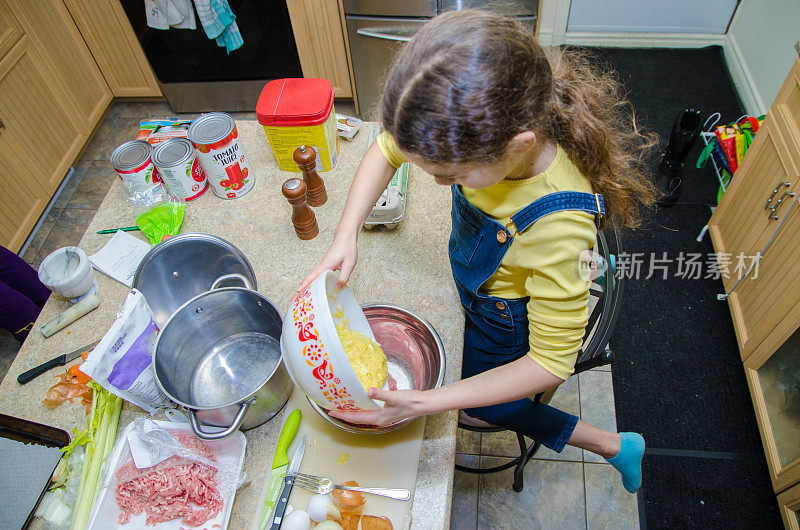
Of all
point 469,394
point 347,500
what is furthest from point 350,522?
point 469,394

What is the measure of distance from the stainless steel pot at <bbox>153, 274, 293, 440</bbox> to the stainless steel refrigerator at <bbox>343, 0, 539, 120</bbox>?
1.30 meters

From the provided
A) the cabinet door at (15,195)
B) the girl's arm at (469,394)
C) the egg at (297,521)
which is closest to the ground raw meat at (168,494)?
the egg at (297,521)

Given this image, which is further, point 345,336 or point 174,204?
point 174,204

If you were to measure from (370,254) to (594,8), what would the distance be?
253cm

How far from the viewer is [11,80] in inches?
82.4

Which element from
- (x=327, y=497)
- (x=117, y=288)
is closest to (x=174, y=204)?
(x=117, y=288)

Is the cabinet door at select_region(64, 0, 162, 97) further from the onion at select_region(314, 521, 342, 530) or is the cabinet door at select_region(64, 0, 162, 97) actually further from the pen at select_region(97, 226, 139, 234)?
the onion at select_region(314, 521, 342, 530)

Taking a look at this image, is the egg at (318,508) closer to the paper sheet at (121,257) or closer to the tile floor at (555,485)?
the paper sheet at (121,257)

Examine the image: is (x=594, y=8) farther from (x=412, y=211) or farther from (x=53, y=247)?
(x=53, y=247)

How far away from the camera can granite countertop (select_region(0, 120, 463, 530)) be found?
0.84m

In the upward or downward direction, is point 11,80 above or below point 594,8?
above

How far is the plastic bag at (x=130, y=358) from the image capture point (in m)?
0.74

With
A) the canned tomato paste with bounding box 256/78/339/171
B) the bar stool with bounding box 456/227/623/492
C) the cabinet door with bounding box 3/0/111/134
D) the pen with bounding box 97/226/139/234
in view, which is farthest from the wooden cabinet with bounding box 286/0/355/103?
the bar stool with bounding box 456/227/623/492

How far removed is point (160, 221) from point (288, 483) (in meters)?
0.67
